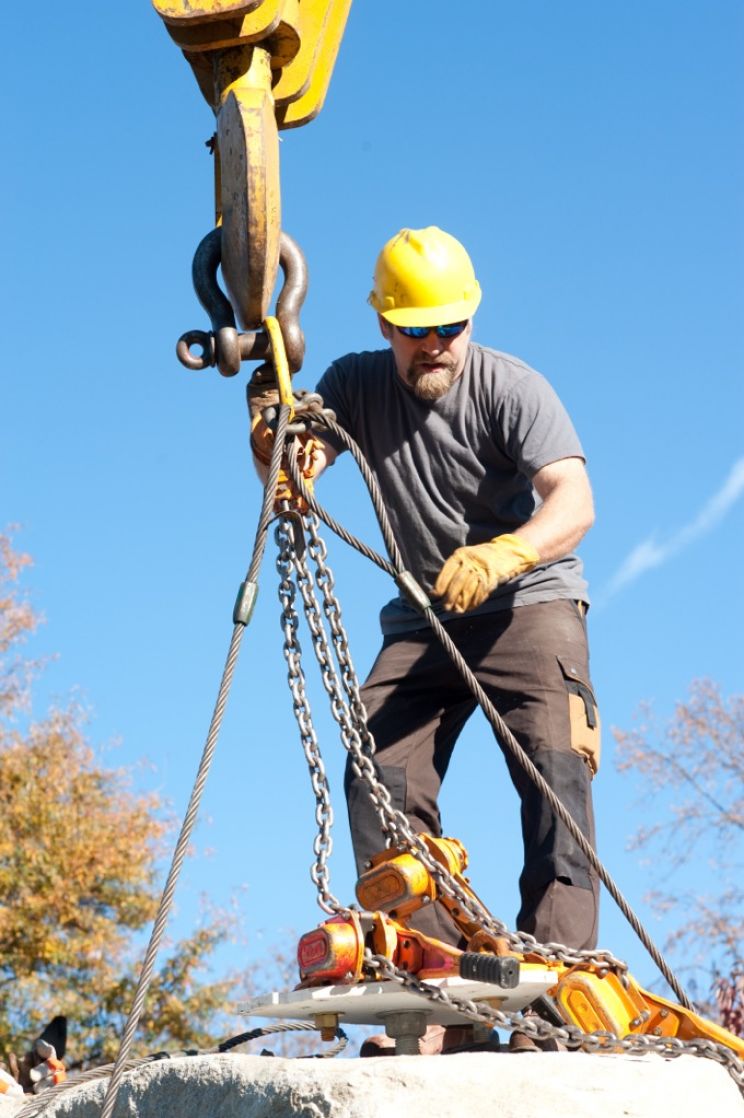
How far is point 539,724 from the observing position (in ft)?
13.0

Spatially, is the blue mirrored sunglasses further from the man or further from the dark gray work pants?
the dark gray work pants

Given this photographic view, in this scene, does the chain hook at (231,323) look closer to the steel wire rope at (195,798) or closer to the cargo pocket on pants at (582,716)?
the steel wire rope at (195,798)

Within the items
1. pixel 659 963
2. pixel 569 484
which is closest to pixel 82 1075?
pixel 659 963

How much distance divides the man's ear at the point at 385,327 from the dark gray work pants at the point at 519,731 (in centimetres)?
81

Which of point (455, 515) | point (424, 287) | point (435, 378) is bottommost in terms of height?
point (455, 515)

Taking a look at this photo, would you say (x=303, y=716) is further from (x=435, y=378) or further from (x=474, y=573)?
(x=435, y=378)

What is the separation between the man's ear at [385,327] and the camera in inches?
169

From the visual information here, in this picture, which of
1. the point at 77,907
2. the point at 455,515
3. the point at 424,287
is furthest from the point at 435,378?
the point at 77,907

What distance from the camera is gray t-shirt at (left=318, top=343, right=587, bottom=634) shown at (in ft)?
13.6

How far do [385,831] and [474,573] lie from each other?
649 millimetres

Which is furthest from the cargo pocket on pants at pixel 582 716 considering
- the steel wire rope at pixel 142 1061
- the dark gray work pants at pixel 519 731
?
the steel wire rope at pixel 142 1061

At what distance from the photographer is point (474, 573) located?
3664 mm

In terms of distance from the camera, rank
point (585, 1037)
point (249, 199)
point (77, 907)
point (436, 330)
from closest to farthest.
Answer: point (585, 1037), point (249, 199), point (436, 330), point (77, 907)

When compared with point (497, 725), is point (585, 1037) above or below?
below
